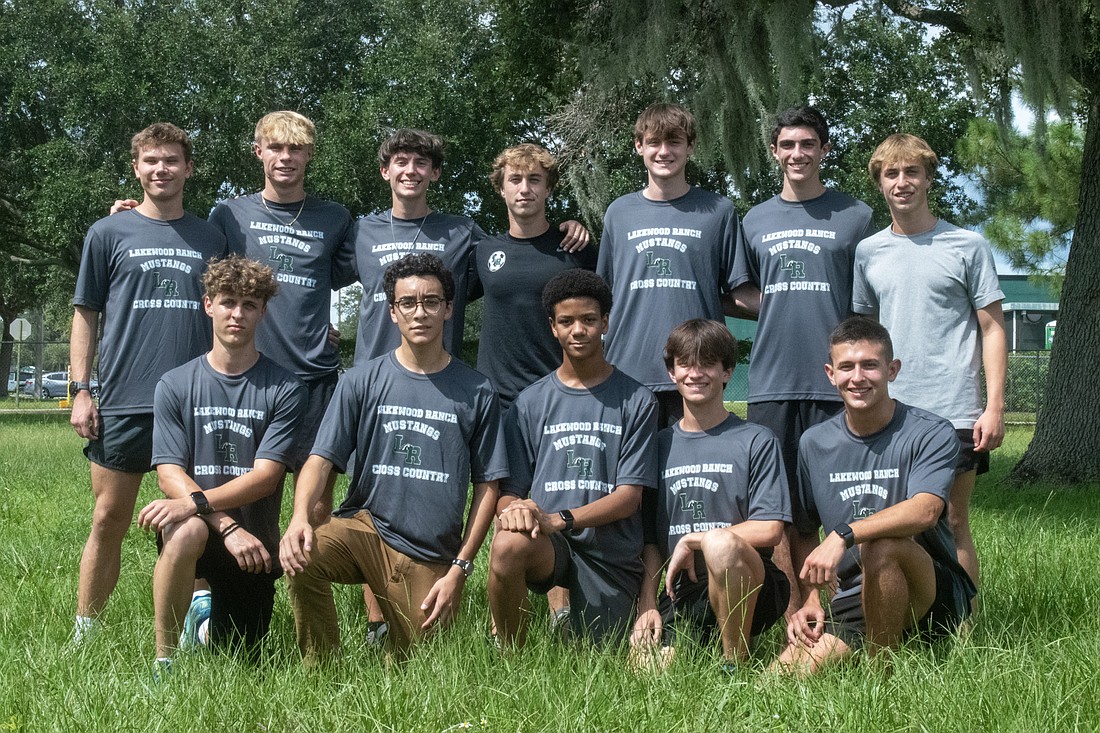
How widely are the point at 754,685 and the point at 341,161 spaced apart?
61.9ft

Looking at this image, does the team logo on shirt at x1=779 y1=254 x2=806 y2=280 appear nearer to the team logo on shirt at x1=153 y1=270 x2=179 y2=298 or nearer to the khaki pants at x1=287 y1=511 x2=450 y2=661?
the khaki pants at x1=287 y1=511 x2=450 y2=661

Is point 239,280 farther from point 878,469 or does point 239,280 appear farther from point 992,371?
point 992,371

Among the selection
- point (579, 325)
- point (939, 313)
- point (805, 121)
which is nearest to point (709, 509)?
point (579, 325)

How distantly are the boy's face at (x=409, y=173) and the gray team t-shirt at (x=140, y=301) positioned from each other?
0.92m

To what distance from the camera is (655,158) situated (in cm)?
496

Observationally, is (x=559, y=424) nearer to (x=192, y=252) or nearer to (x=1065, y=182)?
(x=192, y=252)

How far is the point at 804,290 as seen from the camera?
4789 millimetres

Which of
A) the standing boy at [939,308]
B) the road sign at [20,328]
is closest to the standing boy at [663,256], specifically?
the standing boy at [939,308]

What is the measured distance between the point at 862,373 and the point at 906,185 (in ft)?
3.14

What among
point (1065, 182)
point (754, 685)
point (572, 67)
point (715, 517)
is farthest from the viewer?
point (1065, 182)

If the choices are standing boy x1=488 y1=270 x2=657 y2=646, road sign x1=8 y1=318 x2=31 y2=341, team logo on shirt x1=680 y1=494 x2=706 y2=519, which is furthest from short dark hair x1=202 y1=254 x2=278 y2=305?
road sign x1=8 y1=318 x2=31 y2=341

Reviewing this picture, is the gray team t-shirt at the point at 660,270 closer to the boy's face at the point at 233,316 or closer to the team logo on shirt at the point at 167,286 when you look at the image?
the boy's face at the point at 233,316

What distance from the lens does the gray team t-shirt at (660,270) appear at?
486cm

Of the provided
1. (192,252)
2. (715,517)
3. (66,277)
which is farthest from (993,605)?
(66,277)
